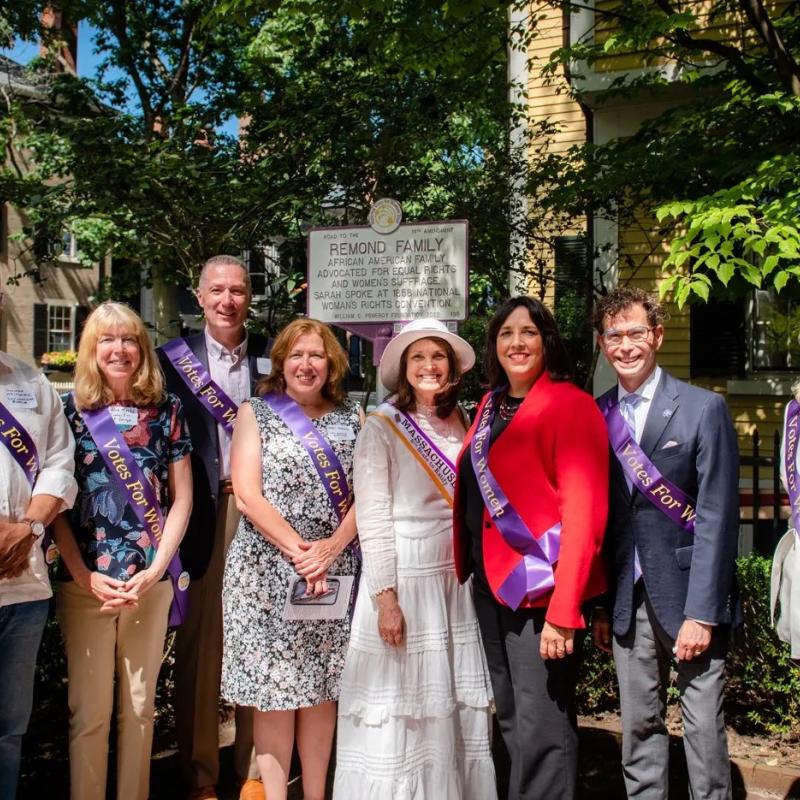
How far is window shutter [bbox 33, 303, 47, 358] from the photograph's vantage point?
24.5 m

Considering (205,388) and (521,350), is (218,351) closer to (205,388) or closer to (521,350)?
(205,388)

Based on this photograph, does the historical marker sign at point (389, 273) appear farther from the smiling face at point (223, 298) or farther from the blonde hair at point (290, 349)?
the blonde hair at point (290, 349)

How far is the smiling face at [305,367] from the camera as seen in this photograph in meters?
3.35

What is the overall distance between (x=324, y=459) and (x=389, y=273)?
165 cm

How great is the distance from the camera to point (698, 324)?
9258 millimetres

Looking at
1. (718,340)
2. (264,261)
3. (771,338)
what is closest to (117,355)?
(264,261)

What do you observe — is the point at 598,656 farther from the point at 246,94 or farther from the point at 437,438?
the point at 246,94

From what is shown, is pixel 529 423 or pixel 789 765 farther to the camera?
pixel 789 765

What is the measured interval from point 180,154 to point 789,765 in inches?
269

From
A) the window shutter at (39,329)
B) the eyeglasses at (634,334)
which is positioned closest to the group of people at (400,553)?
the eyeglasses at (634,334)

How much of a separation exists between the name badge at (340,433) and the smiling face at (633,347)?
43.0 inches

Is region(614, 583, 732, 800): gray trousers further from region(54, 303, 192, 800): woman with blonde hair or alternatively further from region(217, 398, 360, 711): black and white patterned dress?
region(54, 303, 192, 800): woman with blonde hair

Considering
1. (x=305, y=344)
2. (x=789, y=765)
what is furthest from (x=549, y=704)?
(x=789, y=765)

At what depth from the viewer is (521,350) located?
2.92 m
